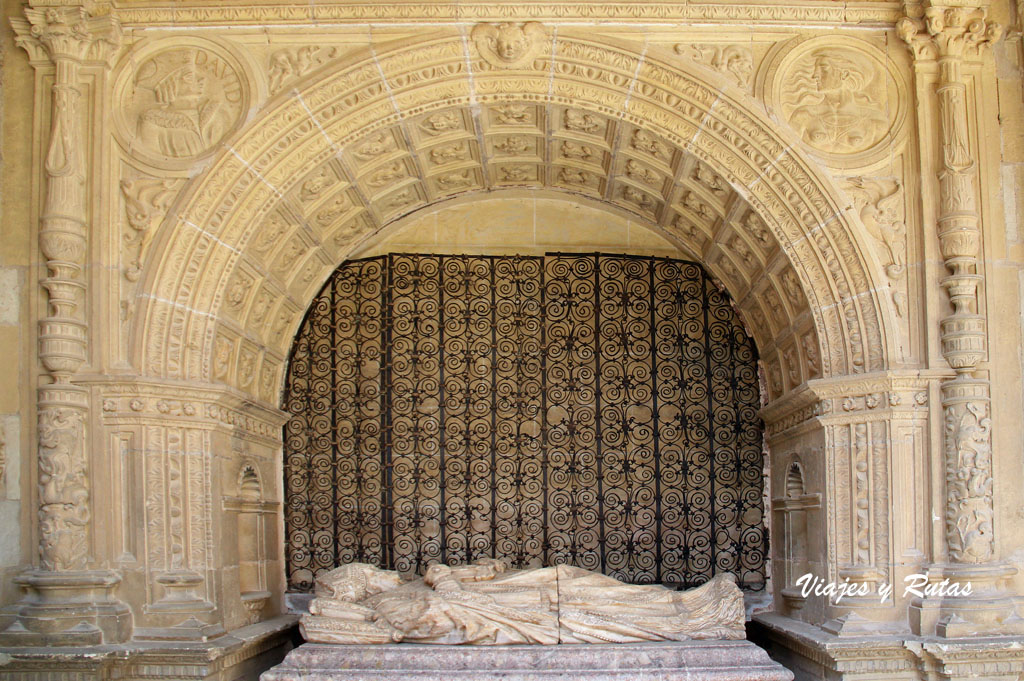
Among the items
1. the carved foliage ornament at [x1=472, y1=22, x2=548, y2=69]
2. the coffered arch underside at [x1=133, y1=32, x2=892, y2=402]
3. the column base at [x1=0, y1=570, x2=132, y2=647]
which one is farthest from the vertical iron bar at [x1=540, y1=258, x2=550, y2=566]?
the column base at [x1=0, y1=570, x2=132, y2=647]

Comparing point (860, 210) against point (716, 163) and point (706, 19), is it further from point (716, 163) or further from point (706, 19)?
point (706, 19)

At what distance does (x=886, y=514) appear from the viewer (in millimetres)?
7000

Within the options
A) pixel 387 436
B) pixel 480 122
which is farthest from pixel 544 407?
pixel 480 122

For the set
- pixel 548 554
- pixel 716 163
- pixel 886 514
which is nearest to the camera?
pixel 886 514

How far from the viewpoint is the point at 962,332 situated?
6.91m

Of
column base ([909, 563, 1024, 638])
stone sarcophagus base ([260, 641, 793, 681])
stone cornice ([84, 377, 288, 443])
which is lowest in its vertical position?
stone sarcophagus base ([260, 641, 793, 681])

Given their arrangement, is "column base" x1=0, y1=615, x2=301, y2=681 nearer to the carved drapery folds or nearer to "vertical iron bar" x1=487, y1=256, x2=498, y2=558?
"vertical iron bar" x1=487, y1=256, x2=498, y2=558

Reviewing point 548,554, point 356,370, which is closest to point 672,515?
point 548,554

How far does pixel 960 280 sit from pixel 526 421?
371 cm

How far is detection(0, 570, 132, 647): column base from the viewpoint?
22.3ft

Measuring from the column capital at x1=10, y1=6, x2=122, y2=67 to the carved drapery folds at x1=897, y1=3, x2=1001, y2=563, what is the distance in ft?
17.9

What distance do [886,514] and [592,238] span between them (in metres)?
3.58

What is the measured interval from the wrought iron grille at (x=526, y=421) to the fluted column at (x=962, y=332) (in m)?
2.29

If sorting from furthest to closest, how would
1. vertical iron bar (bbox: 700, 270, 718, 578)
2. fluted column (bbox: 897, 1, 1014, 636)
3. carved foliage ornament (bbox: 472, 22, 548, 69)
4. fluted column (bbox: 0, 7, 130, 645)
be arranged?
1. vertical iron bar (bbox: 700, 270, 718, 578)
2. carved foliage ornament (bbox: 472, 22, 548, 69)
3. fluted column (bbox: 0, 7, 130, 645)
4. fluted column (bbox: 897, 1, 1014, 636)
